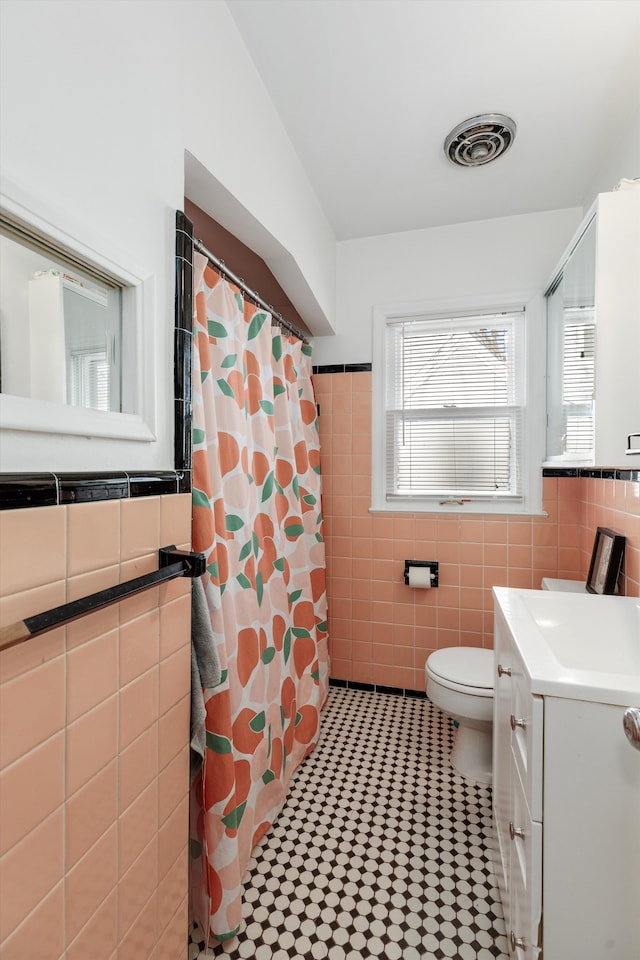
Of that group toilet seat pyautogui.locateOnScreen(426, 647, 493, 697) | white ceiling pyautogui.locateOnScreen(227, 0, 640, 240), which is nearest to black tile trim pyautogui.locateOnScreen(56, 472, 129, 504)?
white ceiling pyautogui.locateOnScreen(227, 0, 640, 240)

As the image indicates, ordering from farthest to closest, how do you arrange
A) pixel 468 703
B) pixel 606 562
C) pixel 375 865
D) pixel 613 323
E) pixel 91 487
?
1. pixel 468 703
2. pixel 606 562
3. pixel 375 865
4. pixel 613 323
5. pixel 91 487

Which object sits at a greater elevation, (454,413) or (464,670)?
(454,413)

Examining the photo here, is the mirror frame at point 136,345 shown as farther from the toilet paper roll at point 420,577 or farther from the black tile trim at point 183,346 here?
the toilet paper roll at point 420,577

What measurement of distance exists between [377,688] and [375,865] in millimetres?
1090

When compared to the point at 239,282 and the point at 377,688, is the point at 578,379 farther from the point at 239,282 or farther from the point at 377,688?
the point at 377,688

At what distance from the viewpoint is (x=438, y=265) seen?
241cm

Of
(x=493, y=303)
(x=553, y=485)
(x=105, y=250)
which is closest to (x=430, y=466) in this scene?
(x=553, y=485)

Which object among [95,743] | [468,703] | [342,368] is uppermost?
[342,368]

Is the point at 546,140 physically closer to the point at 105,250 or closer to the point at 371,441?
the point at 371,441

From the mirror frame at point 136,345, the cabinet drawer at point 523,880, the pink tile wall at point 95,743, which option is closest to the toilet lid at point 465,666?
the cabinet drawer at point 523,880

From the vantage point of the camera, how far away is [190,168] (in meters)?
1.18

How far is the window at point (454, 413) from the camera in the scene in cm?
236

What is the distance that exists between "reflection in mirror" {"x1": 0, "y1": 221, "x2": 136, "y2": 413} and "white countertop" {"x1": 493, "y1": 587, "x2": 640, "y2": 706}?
1081 mm

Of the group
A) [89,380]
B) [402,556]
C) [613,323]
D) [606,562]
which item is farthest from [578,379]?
[89,380]
